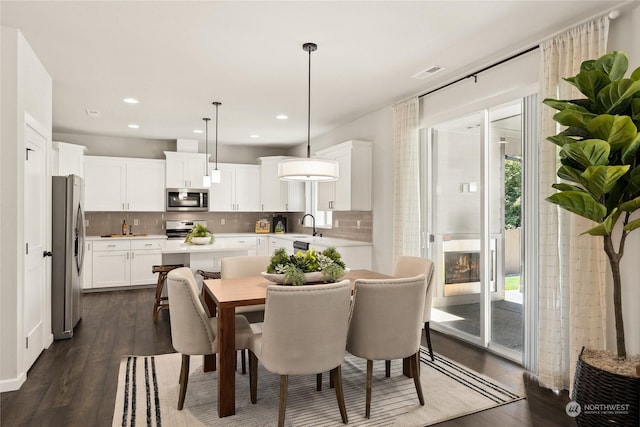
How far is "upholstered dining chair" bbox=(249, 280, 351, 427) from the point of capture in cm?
218

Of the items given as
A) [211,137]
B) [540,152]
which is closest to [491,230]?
[540,152]

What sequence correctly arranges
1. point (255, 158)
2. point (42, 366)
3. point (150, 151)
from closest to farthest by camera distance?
point (42, 366) < point (150, 151) < point (255, 158)

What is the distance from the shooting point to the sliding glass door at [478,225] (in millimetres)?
3592

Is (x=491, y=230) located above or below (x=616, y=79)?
below

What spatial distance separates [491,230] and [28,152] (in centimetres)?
404

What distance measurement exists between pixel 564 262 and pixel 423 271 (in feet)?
3.31

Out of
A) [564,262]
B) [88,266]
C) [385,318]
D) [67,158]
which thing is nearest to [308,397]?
[385,318]

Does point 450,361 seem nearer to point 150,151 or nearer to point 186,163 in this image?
point 186,163

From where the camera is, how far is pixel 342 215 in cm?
612

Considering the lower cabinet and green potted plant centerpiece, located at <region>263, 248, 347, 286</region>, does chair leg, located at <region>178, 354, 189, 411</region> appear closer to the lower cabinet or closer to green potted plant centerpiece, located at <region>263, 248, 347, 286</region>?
green potted plant centerpiece, located at <region>263, 248, 347, 286</region>

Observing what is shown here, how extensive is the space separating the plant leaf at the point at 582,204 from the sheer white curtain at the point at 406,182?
2.16m

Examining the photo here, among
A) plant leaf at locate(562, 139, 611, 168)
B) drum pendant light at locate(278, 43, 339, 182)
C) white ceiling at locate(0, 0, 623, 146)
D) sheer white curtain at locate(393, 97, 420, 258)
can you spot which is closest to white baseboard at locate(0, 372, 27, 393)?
drum pendant light at locate(278, 43, 339, 182)

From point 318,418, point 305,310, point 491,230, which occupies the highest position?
point 491,230

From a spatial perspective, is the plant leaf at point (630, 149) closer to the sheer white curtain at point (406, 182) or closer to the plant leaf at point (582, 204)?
the plant leaf at point (582, 204)
